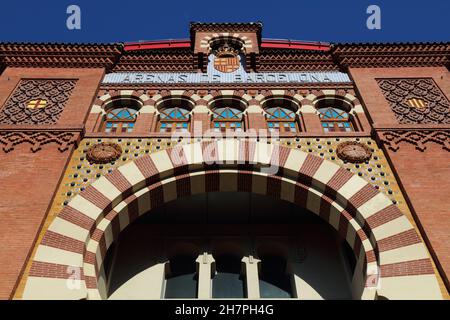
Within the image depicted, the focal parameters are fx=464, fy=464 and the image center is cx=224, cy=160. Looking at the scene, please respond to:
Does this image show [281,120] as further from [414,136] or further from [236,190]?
[414,136]

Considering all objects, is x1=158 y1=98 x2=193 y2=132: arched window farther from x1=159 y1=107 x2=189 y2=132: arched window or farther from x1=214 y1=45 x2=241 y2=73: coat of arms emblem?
x1=214 y1=45 x2=241 y2=73: coat of arms emblem

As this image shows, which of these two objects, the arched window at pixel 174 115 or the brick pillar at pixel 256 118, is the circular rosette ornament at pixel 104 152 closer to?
the arched window at pixel 174 115

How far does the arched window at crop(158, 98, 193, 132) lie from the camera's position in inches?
321

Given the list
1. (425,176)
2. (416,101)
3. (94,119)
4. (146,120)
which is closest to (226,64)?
(146,120)

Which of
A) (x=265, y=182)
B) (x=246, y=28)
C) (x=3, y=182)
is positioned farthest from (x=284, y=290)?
(x=246, y=28)

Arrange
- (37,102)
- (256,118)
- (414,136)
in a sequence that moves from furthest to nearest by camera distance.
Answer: (37,102)
(256,118)
(414,136)

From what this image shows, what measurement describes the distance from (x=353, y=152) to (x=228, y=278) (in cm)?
270

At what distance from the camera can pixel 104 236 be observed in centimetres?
609

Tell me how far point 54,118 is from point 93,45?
2375 millimetres

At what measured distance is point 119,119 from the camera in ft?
27.2

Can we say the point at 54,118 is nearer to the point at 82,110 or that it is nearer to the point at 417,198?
the point at 82,110

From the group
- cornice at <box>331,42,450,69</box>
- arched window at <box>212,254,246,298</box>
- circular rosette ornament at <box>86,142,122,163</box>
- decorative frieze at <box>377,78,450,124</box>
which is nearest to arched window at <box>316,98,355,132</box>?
decorative frieze at <box>377,78,450,124</box>
